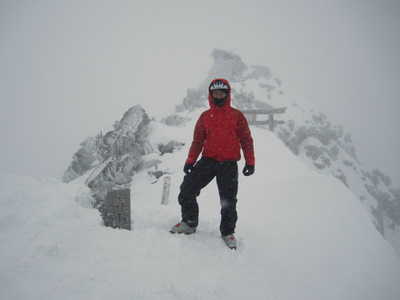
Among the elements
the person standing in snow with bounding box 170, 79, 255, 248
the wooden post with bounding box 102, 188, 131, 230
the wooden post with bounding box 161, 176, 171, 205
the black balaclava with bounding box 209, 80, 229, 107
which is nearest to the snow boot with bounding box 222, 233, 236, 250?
the person standing in snow with bounding box 170, 79, 255, 248

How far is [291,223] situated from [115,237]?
3.41m

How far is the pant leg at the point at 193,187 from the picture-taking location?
10.1 ft

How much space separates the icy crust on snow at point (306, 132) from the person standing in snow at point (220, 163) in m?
21.0

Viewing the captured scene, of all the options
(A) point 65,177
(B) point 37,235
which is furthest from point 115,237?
(A) point 65,177

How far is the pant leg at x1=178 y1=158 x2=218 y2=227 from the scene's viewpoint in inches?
121

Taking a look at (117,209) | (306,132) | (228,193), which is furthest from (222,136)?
(306,132)

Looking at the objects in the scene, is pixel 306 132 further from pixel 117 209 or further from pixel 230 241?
pixel 117 209

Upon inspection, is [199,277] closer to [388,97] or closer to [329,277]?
[329,277]

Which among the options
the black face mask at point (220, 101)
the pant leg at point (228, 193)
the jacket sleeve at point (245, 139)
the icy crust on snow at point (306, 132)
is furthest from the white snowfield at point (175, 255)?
the icy crust on snow at point (306, 132)

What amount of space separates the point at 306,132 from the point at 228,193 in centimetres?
4158

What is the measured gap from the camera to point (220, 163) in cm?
310

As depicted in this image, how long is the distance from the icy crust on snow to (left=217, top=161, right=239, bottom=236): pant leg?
69.8ft

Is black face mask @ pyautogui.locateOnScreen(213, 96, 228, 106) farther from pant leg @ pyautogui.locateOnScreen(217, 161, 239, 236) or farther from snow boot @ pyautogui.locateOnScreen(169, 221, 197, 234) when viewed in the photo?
snow boot @ pyautogui.locateOnScreen(169, 221, 197, 234)

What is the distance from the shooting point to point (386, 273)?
299 cm
